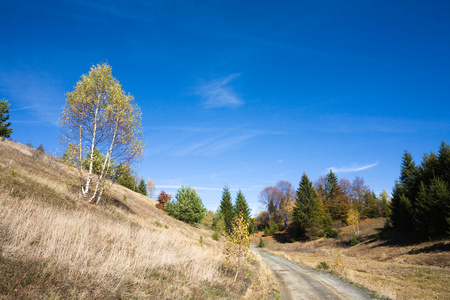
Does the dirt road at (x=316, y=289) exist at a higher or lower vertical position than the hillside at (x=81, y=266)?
lower

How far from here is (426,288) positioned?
1295 cm

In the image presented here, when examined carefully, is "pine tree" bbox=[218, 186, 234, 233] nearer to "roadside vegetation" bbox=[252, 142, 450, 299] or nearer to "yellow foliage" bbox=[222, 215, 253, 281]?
"roadside vegetation" bbox=[252, 142, 450, 299]

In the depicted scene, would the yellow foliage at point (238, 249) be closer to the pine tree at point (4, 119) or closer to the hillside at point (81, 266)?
the hillside at point (81, 266)

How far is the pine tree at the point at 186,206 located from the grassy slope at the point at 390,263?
16.9 m

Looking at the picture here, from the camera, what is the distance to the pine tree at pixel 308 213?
50.1m

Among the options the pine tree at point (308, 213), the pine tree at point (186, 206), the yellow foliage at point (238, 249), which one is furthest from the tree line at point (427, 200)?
the pine tree at point (186, 206)

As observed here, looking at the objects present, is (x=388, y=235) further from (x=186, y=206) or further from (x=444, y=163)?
(x=186, y=206)

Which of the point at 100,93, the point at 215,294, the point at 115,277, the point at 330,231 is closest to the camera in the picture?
the point at 115,277

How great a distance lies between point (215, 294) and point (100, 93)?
16.3 metres

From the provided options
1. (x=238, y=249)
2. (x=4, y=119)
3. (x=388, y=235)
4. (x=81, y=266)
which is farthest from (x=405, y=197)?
(x=4, y=119)

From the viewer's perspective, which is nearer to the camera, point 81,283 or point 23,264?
point 23,264

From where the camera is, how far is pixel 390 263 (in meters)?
24.1

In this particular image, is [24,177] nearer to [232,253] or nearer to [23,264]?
[23,264]

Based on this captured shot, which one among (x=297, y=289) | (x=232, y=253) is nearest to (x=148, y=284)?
(x=232, y=253)
